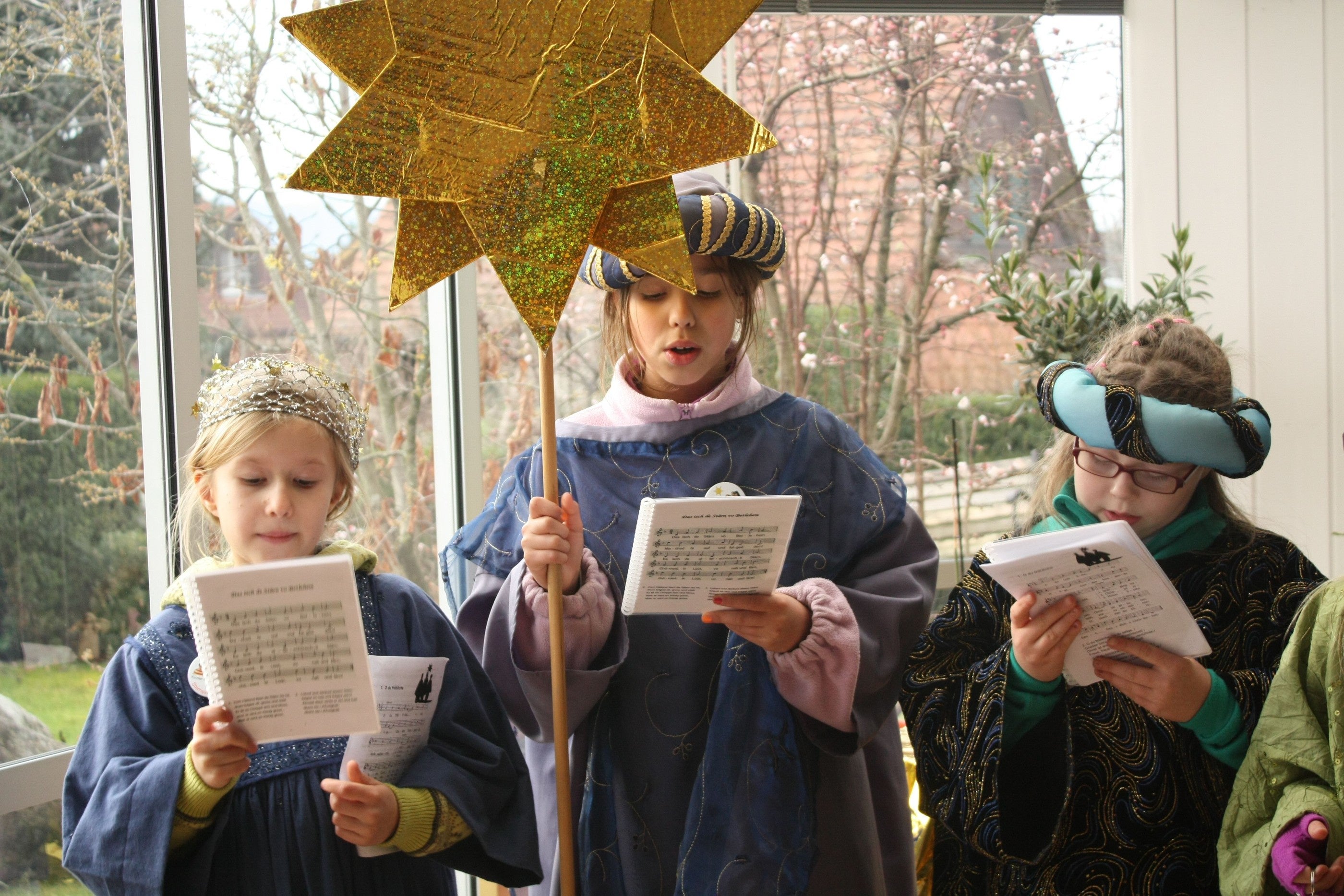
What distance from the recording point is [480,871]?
156 cm

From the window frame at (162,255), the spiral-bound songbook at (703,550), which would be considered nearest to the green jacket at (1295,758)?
the spiral-bound songbook at (703,550)

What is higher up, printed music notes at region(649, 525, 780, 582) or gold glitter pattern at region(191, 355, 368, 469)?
gold glitter pattern at region(191, 355, 368, 469)

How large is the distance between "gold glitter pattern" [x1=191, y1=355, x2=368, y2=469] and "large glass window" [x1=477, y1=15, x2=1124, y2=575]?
2.25m

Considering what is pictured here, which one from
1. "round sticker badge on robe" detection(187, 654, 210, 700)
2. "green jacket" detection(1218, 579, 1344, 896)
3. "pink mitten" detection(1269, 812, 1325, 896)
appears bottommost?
"pink mitten" detection(1269, 812, 1325, 896)

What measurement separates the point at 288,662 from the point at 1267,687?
1.26 meters

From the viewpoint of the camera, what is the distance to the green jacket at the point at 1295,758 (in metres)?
1.40

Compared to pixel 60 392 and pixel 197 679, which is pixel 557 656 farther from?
pixel 60 392

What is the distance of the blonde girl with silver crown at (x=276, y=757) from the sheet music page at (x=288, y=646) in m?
0.05

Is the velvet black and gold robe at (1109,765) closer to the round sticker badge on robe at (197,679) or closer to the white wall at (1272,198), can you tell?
the round sticker badge on robe at (197,679)

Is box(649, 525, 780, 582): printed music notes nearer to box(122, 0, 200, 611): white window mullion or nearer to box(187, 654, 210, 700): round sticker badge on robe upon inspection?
box(187, 654, 210, 700): round sticker badge on robe

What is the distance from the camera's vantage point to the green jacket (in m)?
1.40

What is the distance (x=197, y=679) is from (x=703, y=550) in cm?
66

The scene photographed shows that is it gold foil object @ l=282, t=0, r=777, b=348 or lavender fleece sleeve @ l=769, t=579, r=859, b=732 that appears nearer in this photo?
gold foil object @ l=282, t=0, r=777, b=348

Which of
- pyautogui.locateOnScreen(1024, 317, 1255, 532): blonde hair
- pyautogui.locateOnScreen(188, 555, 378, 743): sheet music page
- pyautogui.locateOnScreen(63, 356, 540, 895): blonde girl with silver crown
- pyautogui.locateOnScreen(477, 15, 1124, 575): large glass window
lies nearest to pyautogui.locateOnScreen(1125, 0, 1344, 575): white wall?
pyautogui.locateOnScreen(477, 15, 1124, 575): large glass window
